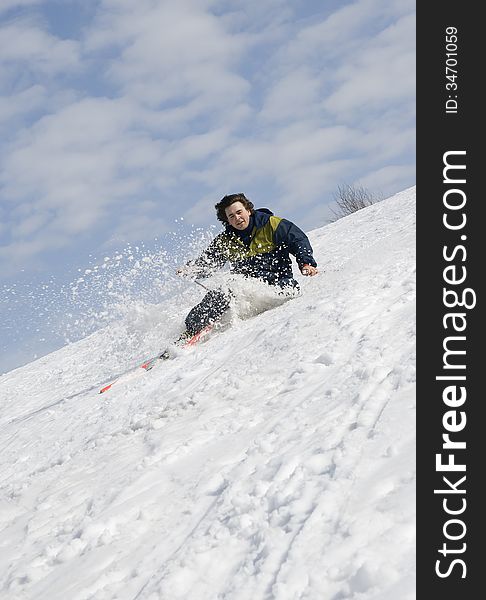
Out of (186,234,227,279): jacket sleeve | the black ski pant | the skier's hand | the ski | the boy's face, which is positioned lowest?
the ski

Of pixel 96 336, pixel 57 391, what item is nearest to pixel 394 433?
pixel 57 391

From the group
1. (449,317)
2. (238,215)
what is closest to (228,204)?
(238,215)

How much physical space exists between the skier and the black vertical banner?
2.89 m

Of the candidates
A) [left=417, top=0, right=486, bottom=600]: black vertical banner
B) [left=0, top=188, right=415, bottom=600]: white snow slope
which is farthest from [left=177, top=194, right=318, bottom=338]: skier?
[left=417, top=0, right=486, bottom=600]: black vertical banner

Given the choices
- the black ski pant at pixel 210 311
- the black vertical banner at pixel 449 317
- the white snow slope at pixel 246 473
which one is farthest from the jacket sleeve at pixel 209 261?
the black vertical banner at pixel 449 317

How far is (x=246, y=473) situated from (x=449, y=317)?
1295 mm

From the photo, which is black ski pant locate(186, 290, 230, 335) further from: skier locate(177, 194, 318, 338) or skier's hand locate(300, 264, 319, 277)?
skier's hand locate(300, 264, 319, 277)

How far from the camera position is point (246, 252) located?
23.5 ft

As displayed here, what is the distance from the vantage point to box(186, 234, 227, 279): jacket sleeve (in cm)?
722

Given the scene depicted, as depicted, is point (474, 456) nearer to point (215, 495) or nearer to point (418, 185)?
point (215, 495)

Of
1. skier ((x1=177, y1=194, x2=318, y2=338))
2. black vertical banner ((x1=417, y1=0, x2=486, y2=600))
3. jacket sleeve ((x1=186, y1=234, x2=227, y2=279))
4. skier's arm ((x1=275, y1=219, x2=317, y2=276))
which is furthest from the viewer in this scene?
jacket sleeve ((x1=186, y1=234, x2=227, y2=279))

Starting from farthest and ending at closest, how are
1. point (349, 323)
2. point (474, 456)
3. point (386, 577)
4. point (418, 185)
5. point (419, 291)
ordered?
point (349, 323) → point (418, 185) → point (419, 291) → point (474, 456) → point (386, 577)

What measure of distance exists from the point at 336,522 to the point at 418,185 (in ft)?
7.33

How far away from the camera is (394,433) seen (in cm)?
297
